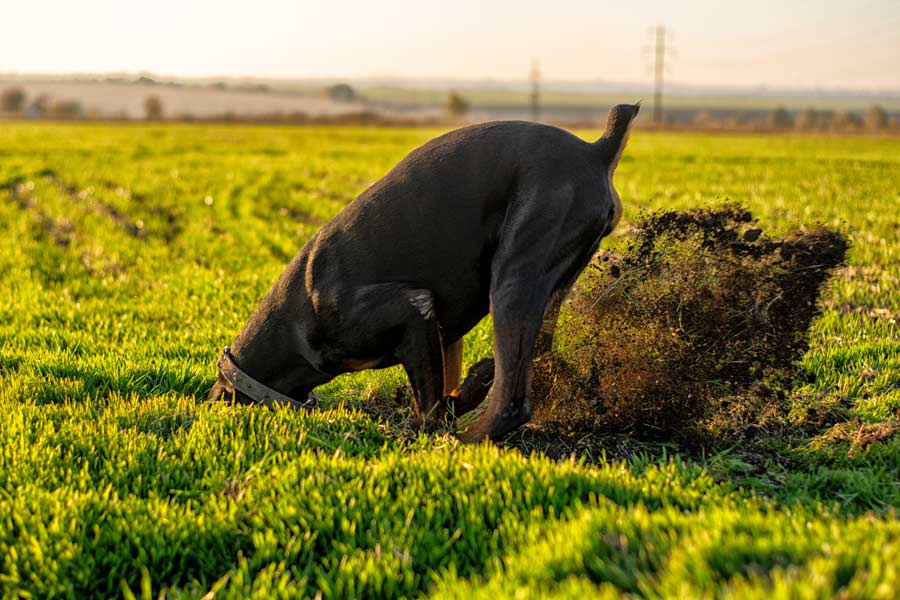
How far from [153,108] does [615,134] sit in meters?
87.2

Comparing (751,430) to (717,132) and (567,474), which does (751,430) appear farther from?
(717,132)

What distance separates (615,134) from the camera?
13.6 ft

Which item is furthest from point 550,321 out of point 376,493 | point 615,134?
point 376,493

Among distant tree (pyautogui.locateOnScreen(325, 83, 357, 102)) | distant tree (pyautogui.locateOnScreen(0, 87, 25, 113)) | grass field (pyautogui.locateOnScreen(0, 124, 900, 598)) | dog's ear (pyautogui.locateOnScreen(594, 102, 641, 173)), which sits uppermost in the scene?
distant tree (pyautogui.locateOnScreen(325, 83, 357, 102))

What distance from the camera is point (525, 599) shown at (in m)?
2.38

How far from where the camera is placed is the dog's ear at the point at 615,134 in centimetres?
412

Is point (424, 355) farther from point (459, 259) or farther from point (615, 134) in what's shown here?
point (615, 134)

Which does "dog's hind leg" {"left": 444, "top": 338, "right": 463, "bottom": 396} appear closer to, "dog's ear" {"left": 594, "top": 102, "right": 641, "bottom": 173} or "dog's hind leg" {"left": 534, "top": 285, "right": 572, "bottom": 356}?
"dog's hind leg" {"left": 534, "top": 285, "right": 572, "bottom": 356}

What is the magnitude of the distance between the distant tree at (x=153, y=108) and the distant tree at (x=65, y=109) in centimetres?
662

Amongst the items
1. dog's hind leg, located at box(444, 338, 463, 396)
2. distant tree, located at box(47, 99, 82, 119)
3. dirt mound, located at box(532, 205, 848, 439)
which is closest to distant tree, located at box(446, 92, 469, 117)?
distant tree, located at box(47, 99, 82, 119)

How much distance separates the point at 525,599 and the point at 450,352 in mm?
2540

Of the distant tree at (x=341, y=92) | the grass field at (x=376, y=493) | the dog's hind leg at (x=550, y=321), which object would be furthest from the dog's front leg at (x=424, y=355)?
the distant tree at (x=341, y=92)

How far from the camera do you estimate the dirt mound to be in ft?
14.6

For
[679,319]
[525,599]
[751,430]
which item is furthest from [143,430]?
[751,430]
